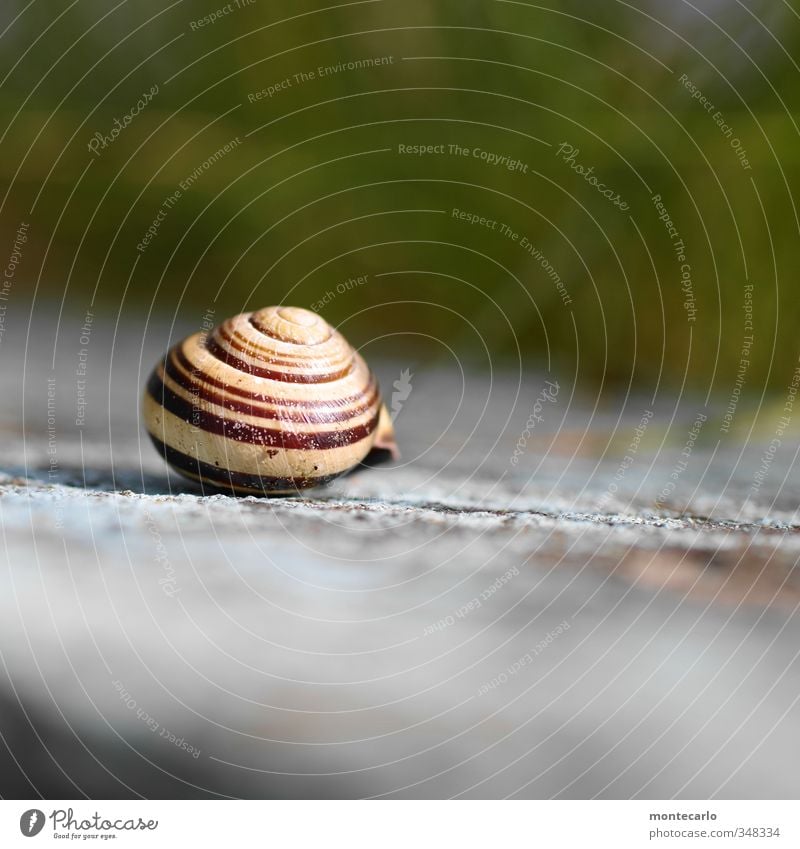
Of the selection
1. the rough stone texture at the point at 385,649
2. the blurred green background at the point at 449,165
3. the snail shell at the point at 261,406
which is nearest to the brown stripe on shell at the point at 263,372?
the snail shell at the point at 261,406

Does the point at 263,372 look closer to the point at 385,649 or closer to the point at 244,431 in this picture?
the point at 244,431

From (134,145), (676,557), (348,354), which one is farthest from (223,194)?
(676,557)

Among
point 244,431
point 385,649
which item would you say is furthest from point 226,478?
point 385,649

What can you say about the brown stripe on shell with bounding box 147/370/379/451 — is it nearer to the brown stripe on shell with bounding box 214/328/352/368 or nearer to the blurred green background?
the brown stripe on shell with bounding box 214/328/352/368

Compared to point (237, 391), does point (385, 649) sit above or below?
below

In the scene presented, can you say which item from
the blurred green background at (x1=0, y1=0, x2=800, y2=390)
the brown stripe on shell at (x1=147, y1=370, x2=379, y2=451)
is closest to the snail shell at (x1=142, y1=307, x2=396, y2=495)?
the brown stripe on shell at (x1=147, y1=370, x2=379, y2=451)

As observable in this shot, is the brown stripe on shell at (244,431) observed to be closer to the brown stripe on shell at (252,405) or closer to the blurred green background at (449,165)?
the brown stripe on shell at (252,405)

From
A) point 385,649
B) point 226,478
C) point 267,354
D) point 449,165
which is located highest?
point 449,165
